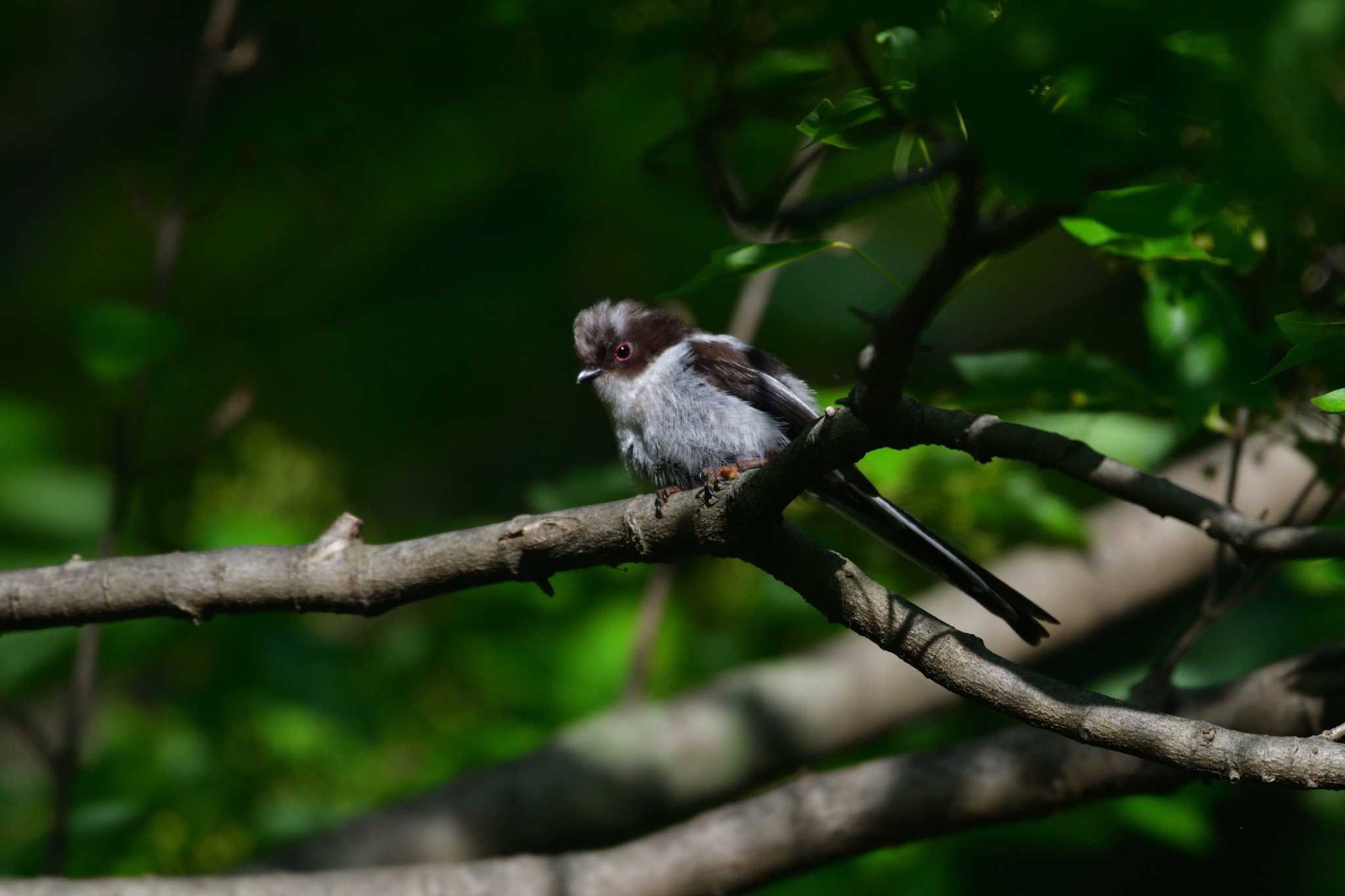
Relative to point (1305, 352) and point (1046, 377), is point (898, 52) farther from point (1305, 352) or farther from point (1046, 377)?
point (1046, 377)

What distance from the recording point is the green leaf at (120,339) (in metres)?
3.25

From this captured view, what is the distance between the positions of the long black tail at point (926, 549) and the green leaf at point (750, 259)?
1051mm

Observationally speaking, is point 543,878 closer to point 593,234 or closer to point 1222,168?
point 1222,168

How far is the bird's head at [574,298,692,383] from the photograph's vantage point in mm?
4207

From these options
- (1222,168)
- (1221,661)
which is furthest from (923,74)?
(1221,661)

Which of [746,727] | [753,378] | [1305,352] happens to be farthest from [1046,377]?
[746,727]

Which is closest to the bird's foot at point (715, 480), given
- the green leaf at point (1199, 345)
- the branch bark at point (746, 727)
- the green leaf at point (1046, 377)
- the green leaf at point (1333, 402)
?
the green leaf at point (1046, 377)

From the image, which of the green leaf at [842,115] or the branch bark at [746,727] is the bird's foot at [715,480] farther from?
the branch bark at [746,727]

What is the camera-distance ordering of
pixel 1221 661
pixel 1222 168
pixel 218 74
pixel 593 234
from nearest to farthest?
pixel 1222 168, pixel 218 74, pixel 1221 661, pixel 593 234

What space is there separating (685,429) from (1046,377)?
1212mm

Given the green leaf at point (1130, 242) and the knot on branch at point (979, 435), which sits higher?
the green leaf at point (1130, 242)

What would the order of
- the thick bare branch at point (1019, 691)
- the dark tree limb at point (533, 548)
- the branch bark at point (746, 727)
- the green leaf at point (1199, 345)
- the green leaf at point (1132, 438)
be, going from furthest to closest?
the branch bark at point (746, 727)
the green leaf at point (1132, 438)
the green leaf at point (1199, 345)
the dark tree limb at point (533, 548)
the thick bare branch at point (1019, 691)

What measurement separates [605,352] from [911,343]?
257cm

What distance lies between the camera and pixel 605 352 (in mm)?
4289
